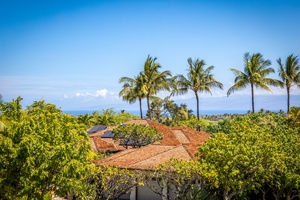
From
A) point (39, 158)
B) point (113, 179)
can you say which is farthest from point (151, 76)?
point (39, 158)

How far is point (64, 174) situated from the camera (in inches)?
529

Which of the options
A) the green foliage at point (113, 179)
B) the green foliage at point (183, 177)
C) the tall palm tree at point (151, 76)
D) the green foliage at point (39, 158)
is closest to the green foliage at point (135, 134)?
the green foliage at point (113, 179)

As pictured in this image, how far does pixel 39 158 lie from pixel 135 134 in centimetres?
1367

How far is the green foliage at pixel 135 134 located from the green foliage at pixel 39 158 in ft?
36.9

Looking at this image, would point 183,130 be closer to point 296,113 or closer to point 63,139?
point 296,113

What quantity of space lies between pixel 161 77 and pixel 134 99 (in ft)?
19.0

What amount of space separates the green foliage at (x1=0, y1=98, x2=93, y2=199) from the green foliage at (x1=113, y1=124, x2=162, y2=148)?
11.2m

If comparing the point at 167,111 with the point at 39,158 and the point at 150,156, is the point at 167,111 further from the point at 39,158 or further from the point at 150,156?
the point at 39,158

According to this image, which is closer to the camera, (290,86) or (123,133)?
(123,133)

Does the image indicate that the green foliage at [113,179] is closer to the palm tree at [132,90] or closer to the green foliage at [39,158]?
the green foliage at [39,158]

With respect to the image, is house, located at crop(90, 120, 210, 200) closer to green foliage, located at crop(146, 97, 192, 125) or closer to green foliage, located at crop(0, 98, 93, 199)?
Result: green foliage, located at crop(0, 98, 93, 199)

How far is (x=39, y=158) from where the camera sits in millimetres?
12945

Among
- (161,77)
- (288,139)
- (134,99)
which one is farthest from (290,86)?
(288,139)

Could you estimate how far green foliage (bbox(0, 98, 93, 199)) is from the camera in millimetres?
12859
